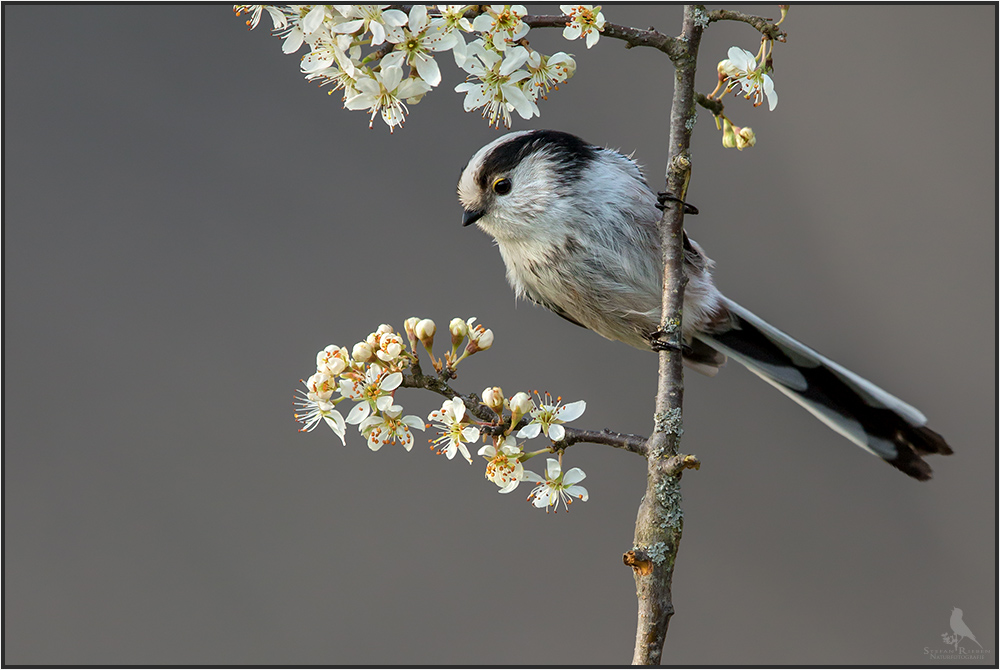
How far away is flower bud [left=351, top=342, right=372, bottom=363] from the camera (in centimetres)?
85

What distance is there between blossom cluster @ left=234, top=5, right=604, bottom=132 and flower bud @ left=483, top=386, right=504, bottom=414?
35cm

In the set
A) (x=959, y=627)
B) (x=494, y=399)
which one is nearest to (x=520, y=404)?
(x=494, y=399)

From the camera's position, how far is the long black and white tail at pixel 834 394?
141 centimetres

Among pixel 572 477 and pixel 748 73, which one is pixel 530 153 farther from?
pixel 572 477

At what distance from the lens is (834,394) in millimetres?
1616

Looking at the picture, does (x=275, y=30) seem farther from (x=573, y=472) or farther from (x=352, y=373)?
(x=573, y=472)

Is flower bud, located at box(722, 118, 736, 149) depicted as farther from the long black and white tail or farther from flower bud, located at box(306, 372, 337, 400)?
the long black and white tail

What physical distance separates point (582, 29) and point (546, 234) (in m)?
0.60

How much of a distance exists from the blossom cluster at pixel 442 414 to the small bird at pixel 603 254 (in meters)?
0.60

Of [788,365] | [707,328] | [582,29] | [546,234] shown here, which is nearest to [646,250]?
[546,234]

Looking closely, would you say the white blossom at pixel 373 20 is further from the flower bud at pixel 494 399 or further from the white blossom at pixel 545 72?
the flower bud at pixel 494 399

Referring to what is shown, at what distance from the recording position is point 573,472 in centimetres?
Answer: 90

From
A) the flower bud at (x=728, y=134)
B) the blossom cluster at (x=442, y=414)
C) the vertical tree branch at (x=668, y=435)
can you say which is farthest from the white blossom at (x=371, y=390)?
the flower bud at (x=728, y=134)

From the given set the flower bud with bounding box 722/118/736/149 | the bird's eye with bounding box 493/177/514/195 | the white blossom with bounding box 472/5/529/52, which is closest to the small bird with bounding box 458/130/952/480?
the bird's eye with bounding box 493/177/514/195
